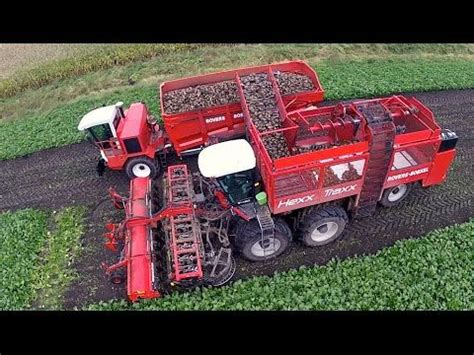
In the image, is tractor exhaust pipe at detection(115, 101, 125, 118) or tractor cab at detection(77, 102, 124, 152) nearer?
tractor cab at detection(77, 102, 124, 152)

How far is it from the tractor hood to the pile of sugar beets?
1.28 meters

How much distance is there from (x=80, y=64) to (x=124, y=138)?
307 inches

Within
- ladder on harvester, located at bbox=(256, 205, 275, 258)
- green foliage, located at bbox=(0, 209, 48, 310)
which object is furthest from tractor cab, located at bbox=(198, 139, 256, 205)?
green foliage, located at bbox=(0, 209, 48, 310)

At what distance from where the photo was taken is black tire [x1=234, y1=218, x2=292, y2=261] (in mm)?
7762

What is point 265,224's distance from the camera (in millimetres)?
7582

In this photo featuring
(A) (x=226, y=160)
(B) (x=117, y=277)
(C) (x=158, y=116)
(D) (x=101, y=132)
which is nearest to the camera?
(A) (x=226, y=160)

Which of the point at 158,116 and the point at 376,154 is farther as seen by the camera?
the point at 158,116

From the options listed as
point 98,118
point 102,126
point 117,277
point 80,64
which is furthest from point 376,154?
point 80,64

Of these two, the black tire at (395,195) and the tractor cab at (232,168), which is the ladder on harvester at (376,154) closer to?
the black tire at (395,195)

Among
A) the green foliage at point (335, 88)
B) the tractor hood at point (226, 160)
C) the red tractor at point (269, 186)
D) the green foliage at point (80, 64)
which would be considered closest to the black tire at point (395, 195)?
the red tractor at point (269, 186)

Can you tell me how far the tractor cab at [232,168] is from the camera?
7.32 meters

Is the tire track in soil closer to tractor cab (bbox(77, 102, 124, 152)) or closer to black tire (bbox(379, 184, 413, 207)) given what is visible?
black tire (bbox(379, 184, 413, 207))

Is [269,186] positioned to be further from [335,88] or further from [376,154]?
[335,88]

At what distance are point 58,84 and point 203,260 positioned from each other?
10837 mm
